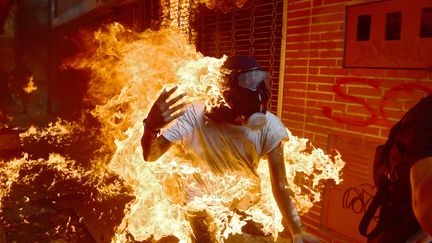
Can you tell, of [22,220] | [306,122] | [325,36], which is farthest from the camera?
[22,220]

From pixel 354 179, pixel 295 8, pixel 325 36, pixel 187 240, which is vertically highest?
pixel 295 8

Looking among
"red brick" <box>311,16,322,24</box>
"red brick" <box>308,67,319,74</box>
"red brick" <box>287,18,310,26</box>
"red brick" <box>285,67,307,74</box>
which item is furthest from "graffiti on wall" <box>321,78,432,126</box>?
"red brick" <box>287,18,310,26</box>

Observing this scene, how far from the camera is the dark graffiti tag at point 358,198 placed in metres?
4.48

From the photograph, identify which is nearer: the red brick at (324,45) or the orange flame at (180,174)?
the orange flame at (180,174)

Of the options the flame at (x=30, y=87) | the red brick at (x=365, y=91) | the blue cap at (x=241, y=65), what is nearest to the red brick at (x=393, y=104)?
the red brick at (x=365, y=91)

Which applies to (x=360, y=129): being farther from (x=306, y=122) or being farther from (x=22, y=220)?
(x=22, y=220)

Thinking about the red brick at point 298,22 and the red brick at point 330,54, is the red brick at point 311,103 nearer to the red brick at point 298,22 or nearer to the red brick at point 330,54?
the red brick at point 330,54

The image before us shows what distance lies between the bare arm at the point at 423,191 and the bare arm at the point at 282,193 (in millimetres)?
1751

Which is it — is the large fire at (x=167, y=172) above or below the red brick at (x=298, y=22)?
below

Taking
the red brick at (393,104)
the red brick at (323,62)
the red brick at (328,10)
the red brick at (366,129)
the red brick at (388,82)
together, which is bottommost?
the red brick at (366,129)

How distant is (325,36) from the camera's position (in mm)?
4941

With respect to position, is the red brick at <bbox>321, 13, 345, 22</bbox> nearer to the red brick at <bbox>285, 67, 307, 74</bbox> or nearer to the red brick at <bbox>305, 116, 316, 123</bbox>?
the red brick at <bbox>285, 67, 307, 74</bbox>

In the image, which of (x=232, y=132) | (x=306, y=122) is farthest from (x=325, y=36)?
(x=232, y=132)

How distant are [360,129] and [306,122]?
0.86 meters
